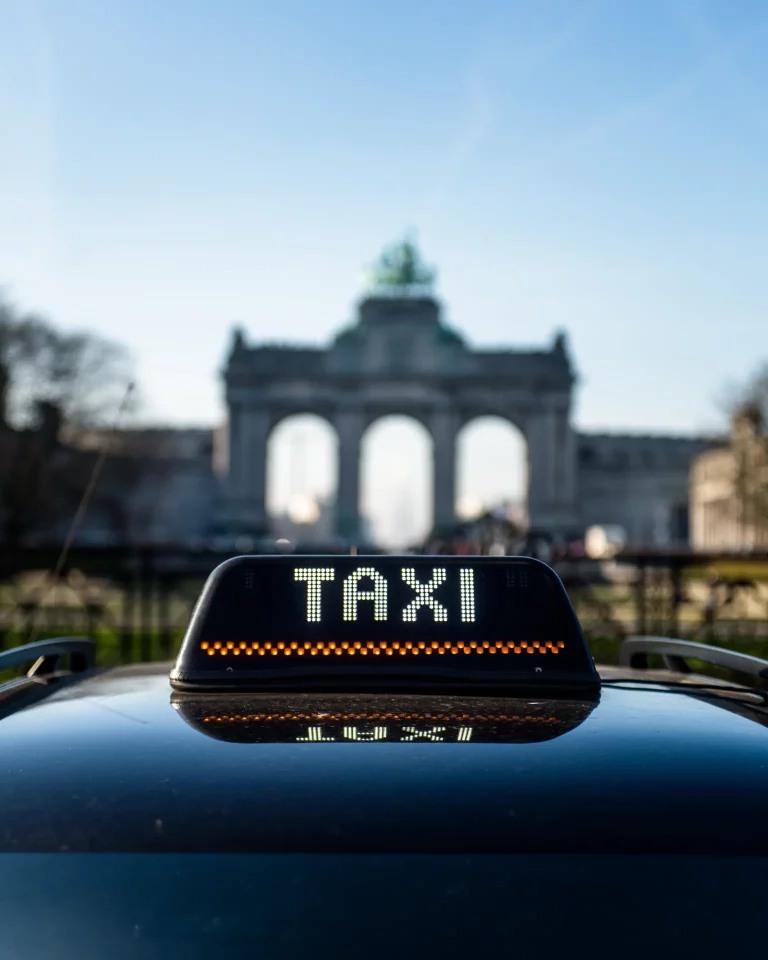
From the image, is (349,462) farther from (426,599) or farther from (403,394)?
(426,599)

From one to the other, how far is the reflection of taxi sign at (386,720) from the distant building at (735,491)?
3823 centimetres

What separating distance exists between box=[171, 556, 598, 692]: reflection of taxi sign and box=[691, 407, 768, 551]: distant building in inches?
1489

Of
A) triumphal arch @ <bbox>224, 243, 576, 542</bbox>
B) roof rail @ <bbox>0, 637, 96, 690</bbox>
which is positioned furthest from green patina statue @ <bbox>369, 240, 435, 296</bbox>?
roof rail @ <bbox>0, 637, 96, 690</bbox>

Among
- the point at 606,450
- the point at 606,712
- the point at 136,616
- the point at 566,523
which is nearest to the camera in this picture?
the point at 606,712

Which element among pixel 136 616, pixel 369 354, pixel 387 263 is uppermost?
pixel 387 263

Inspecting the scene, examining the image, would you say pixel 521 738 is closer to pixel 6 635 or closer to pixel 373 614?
pixel 373 614

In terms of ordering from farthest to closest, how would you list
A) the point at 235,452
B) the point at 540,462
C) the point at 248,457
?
the point at 540,462 < the point at 235,452 < the point at 248,457

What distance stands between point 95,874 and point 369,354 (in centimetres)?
8514

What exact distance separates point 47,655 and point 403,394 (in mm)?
83377

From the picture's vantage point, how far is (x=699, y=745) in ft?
6.64

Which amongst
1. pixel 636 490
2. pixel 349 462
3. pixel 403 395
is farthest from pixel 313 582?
pixel 636 490

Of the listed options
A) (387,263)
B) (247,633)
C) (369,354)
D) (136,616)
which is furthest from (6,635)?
(387,263)

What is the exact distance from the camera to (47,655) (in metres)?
3.30

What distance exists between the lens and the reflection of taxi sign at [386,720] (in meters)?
1.98
